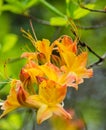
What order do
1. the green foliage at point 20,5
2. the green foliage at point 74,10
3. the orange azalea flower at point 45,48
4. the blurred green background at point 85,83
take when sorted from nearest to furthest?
the orange azalea flower at point 45,48 → the green foliage at point 74,10 → the green foliage at point 20,5 → the blurred green background at point 85,83

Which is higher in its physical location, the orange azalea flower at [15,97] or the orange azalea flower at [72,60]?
the orange azalea flower at [72,60]

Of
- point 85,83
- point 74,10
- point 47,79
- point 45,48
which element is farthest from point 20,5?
point 85,83

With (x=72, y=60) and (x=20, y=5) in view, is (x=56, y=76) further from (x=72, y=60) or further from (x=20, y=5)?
(x=20, y=5)

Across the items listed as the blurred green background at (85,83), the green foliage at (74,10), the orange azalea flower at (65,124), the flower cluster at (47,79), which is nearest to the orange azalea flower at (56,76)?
the flower cluster at (47,79)

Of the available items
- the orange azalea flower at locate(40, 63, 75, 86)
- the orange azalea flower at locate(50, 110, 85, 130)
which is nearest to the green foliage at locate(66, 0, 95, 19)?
the orange azalea flower at locate(40, 63, 75, 86)

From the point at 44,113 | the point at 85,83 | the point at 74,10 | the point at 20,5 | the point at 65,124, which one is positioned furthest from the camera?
the point at 85,83

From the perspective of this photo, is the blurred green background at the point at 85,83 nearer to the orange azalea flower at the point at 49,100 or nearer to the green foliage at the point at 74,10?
the green foliage at the point at 74,10

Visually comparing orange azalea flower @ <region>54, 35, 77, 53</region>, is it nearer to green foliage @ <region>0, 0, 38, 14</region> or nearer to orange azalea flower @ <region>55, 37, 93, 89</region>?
orange azalea flower @ <region>55, 37, 93, 89</region>

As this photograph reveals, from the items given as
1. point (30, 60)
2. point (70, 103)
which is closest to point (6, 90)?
point (70, 103)
